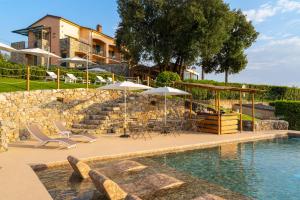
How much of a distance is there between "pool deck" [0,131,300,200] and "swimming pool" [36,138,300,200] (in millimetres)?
Result: 423

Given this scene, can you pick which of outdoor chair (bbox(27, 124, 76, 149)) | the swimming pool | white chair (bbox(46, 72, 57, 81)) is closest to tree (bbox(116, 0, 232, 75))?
white chair (bbox(46, 72, 57, 81))

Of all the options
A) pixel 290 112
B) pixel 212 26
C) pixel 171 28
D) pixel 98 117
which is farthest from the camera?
pixel 171 28

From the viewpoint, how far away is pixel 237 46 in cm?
3762

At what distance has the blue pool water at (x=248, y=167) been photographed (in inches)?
301

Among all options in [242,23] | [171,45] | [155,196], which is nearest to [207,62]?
[242,23]

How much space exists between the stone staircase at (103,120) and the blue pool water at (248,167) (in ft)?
20.6

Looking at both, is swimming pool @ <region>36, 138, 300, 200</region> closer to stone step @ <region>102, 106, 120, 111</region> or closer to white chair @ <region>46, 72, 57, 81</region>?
stone step @ <region>102, 106, 120, 111</region>

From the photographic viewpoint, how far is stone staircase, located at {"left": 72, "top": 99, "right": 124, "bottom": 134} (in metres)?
16.8

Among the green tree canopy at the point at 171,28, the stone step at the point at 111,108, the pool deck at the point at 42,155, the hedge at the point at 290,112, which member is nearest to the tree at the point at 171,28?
the green tree canopy at the point at 171,28

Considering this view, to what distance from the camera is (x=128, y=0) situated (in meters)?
30.3

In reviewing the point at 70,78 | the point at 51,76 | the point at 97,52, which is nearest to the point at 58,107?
the point at 51,76

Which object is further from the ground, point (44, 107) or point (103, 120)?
point (44, 107)

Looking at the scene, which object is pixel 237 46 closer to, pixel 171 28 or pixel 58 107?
pixel 171 28

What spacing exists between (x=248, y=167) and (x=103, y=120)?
9.37 metres
